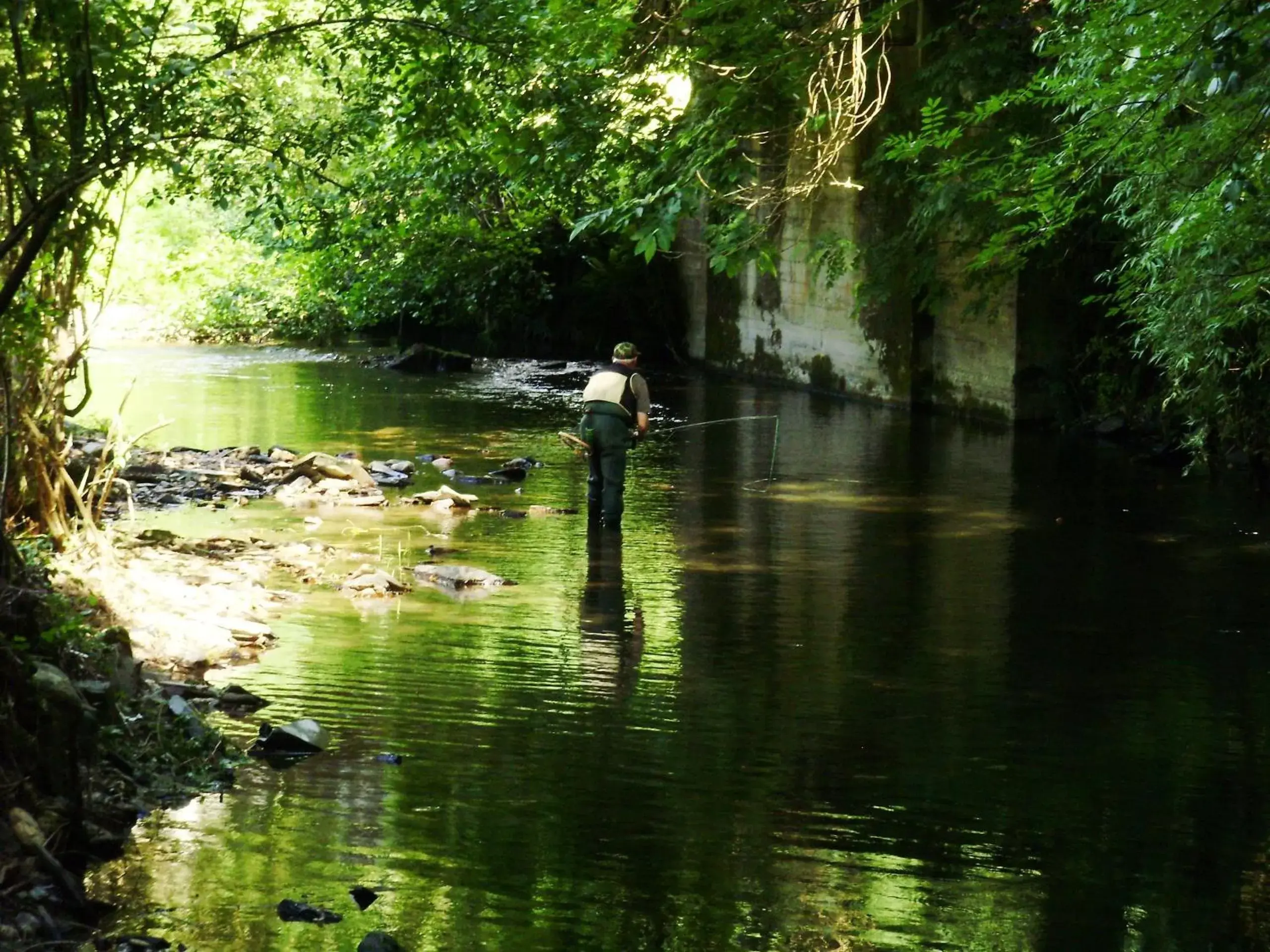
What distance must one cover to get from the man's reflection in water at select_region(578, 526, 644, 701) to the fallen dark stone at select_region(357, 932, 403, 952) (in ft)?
11.3

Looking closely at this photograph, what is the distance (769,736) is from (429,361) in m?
20.8

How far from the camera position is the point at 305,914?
5.57 meters

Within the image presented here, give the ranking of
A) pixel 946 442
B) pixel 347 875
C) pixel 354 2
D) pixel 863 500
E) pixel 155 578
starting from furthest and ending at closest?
pixel 946 442
pixel 863 500
pixel 155 578
pixel 354 2
pixel 347 875

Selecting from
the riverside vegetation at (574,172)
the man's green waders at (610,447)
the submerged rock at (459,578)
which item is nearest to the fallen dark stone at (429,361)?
the riverside vegetation at (574,172)

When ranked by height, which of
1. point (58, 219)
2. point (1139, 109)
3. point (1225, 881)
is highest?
point (1139, 109)

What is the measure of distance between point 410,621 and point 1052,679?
388 centimetres

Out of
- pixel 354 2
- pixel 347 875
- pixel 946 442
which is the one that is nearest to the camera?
pixel 347 875

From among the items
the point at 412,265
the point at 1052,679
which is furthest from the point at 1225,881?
the point at 412,265

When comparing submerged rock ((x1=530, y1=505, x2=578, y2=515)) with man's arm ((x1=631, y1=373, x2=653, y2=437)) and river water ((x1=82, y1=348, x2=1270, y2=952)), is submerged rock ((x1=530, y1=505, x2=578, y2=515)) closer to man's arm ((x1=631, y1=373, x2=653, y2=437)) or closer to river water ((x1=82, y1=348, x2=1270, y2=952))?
river water ((x1=82, y1=348, x2=1270, y2=952))

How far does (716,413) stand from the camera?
870 inches

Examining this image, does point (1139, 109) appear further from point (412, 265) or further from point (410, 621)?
point (412, 265)

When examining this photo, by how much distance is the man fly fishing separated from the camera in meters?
13.6

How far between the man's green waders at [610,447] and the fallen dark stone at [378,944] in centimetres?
833

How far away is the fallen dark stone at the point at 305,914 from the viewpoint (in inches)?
218
